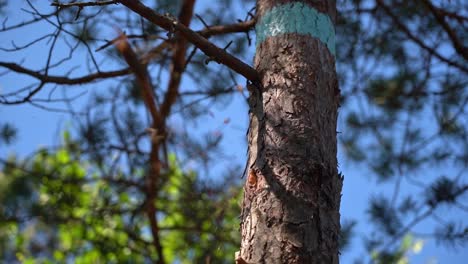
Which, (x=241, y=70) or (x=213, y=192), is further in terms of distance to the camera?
(x=213, y=192)

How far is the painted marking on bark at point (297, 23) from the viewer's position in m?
1.43

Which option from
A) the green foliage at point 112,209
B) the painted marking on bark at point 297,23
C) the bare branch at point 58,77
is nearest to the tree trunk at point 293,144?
the painted marking on bark at point 297,23

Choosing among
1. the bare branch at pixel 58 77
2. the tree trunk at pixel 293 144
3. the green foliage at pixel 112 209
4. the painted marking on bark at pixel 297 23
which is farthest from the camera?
the green foliage at pixel 112 209

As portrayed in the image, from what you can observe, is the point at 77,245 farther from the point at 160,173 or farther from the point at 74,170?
the point at 160,173

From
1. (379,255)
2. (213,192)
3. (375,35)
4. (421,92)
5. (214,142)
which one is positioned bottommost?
(379,255)

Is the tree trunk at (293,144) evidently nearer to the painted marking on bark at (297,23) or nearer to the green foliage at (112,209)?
the painted marking on bark at (297,23)

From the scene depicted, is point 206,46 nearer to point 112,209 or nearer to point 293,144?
point 293,144

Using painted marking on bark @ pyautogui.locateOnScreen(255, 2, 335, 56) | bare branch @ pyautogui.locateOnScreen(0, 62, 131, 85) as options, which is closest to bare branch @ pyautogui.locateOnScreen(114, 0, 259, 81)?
painted marking on bark @ pyautogui.locateOnScreen(255, 2, 335, 56)

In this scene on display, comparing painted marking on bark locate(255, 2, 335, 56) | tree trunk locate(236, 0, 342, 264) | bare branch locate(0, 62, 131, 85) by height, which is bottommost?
tree trunk locate(236, 0, 342, 264)

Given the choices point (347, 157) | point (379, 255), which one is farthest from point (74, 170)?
point (379, 255)

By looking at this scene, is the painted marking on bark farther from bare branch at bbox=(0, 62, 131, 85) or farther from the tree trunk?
bare branch at bbox=(0, 62, 131, 85)

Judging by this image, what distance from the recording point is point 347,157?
2.82 m

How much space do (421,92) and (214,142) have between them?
933mm

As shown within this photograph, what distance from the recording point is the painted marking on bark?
1435 millimetres
